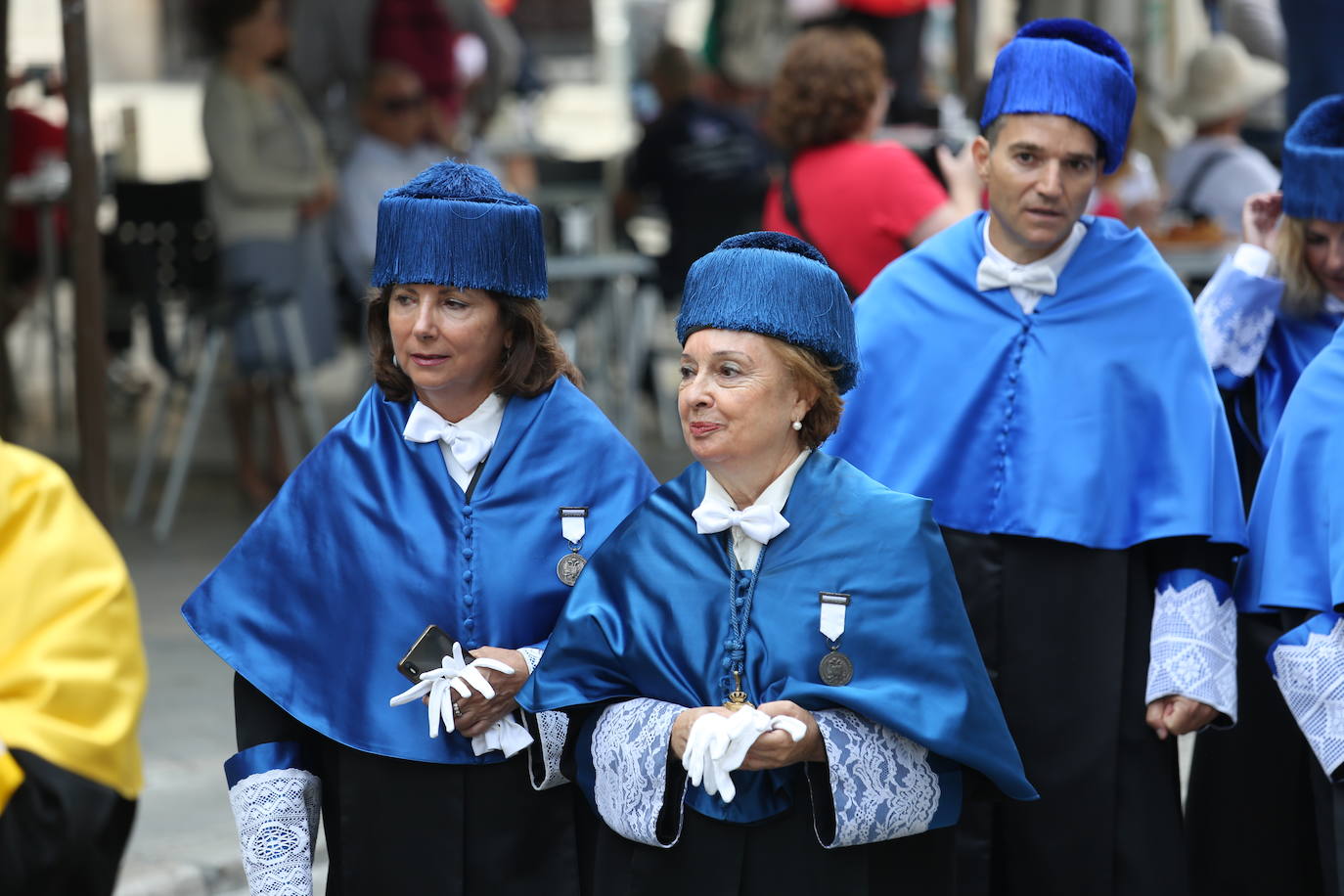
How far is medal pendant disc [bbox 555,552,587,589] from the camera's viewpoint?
315 cm

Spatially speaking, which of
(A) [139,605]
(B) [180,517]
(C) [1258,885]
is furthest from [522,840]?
(B) [180,517]

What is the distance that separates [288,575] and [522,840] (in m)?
0.59

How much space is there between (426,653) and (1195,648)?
1.40 metres

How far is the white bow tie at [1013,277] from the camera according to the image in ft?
11.8

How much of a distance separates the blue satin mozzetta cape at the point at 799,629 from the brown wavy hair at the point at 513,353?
406 millimetres

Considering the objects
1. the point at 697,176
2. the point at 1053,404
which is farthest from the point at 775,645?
the point at 697,176

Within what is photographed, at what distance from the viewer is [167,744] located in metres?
5.82

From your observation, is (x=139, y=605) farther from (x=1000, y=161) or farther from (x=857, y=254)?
(x=1000, y=161)

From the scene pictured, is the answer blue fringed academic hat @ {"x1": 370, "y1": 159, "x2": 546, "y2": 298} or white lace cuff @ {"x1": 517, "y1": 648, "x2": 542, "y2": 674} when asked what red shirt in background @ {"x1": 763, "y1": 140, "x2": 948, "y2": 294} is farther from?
white lace cuff @ {"x1": 517, "y1": 648, "x2": 542, "y2": 674}

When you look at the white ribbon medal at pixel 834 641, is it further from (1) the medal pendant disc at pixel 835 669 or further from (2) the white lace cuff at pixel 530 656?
(2) the white lace cuff at pixel 530 656

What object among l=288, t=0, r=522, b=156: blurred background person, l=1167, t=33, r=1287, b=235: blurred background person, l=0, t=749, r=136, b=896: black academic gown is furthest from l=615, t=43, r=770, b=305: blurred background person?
l=0, t=749, r=136, b=896: black academic gown

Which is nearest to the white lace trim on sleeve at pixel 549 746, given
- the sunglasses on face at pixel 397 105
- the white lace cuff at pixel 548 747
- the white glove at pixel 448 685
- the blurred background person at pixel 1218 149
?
the white lace cuff at pixel 548 747

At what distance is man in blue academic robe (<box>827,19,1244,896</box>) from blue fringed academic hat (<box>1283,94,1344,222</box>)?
1.18 ft

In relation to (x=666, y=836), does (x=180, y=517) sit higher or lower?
lower
